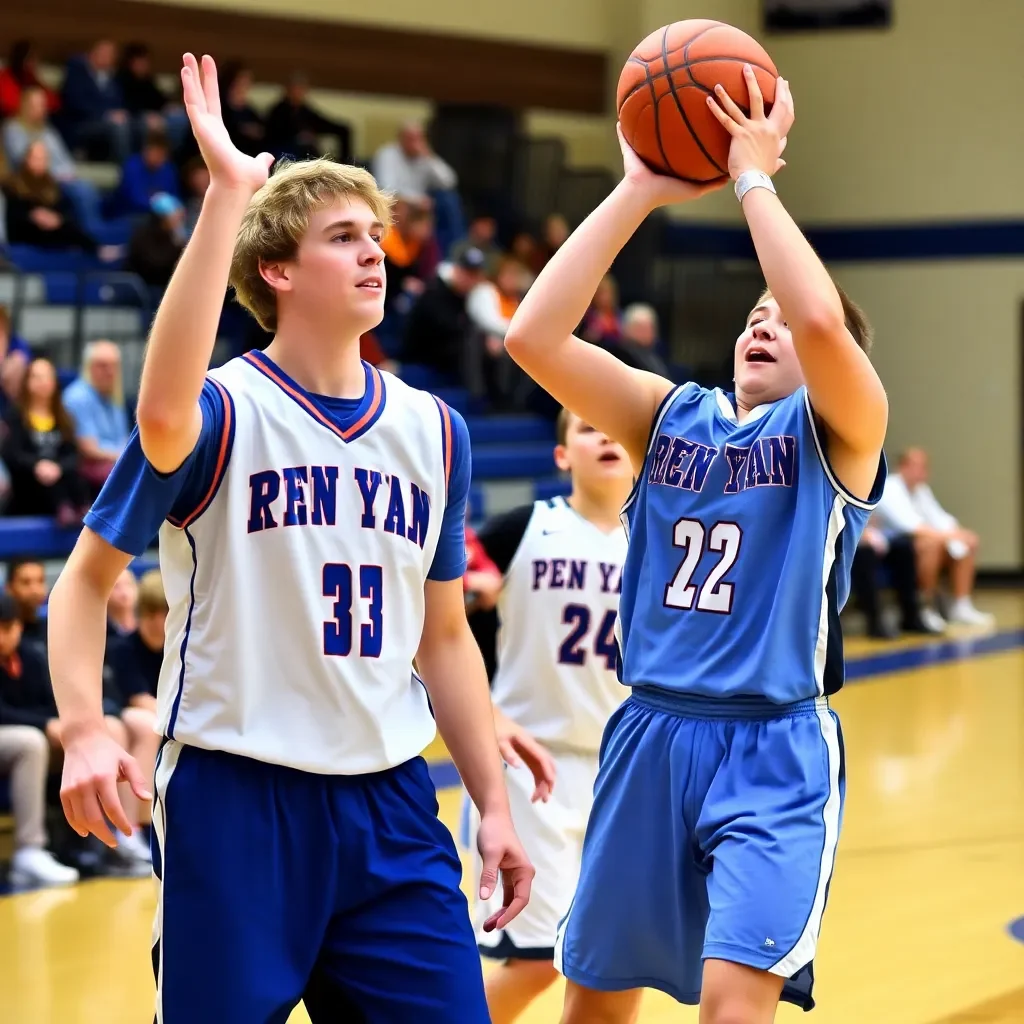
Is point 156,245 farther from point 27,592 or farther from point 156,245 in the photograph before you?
point 27,592

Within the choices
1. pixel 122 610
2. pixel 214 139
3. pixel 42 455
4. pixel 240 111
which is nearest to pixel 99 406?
pixel 42 455

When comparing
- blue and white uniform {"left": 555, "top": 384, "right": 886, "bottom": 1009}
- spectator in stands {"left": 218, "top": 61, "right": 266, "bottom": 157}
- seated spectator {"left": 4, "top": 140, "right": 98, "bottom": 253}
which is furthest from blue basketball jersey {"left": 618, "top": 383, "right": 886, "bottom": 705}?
spectator in stands {"left": 218, "top": 61, "right": 266, "bottom": 157}

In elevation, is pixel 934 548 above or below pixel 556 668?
below

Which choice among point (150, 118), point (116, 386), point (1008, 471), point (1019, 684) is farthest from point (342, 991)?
A: point (1008, 471)

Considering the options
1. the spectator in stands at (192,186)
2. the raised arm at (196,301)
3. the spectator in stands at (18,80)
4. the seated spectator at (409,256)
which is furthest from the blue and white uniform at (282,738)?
the seated spectator at (409,256)

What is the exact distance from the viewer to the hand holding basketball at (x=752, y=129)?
Answer: 3.16m

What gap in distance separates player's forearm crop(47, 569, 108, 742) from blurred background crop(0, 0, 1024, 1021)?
6.93m

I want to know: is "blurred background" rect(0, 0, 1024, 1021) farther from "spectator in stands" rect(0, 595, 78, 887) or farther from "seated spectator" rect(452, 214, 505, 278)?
"spectator in stands" rect(0, 595, 78, 887)

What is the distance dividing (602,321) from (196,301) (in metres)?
12.2

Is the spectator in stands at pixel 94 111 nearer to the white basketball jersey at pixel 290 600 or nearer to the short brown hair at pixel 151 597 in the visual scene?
the short brown hair at pixel 151 597

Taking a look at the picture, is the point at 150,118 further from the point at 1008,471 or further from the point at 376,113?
the point at 1008,471

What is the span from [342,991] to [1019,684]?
927cm

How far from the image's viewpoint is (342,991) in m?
2.74

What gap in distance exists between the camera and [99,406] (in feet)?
31.9
